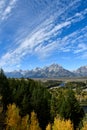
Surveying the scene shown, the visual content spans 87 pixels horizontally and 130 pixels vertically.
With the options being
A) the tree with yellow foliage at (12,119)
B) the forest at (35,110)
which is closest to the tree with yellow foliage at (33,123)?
the forest at (35,110)

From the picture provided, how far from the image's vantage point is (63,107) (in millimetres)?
120938

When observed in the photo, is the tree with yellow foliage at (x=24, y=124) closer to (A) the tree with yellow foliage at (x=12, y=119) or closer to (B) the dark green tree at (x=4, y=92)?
(A) the tree with yellow foliage at (x=12, y=119)

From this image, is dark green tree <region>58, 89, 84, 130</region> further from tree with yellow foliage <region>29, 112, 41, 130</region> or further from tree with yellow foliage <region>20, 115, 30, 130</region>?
tree with yellow foliage <region>20, 115, 30, 130</region>

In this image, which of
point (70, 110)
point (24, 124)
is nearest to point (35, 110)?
point (70, 110)

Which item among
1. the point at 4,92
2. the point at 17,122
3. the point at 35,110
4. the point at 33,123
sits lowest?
the point at 33,123

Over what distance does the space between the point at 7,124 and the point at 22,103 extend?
64.6 ft

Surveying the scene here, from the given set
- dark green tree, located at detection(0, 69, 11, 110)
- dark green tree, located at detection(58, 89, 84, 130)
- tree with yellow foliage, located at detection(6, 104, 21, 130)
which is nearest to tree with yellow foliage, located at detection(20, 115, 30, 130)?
tree with yellow foliage, located at detection(6, 104, 21, 130)

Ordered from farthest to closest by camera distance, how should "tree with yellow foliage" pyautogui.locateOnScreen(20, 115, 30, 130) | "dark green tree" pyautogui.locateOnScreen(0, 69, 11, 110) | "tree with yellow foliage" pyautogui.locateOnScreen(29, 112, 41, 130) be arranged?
"dark green tree" pyautogui.locateOnScreen(0, 69, 11, 110), "tree with yellow foliage" pyautogui.locateOnScreen(29, 112, 41, 130), "tree with yellow foliage" pyautogui.locateOnScreen(20, 115, 30, 130)

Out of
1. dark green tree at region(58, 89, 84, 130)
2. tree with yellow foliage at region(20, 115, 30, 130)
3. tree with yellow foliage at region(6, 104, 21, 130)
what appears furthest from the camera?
dark green tree at region(58, 89, 84, 130)

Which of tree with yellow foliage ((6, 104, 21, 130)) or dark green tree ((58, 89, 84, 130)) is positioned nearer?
tree with yellow foliage ((6, 104, 21, 130))

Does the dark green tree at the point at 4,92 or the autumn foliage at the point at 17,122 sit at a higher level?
the dark green tree at the point at 4,92

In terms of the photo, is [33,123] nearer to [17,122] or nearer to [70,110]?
[17,122]

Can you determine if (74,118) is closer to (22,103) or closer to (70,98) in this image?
(70,98)

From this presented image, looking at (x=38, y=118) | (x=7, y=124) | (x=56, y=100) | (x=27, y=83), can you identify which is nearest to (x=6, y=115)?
(x=7, y=124)
